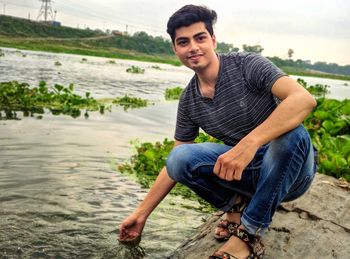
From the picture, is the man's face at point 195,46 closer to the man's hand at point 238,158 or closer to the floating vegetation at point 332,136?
the man's hand at point 238,158

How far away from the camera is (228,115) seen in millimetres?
2854

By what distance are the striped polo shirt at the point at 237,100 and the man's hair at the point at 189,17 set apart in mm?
295

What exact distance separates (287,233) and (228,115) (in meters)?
0.98

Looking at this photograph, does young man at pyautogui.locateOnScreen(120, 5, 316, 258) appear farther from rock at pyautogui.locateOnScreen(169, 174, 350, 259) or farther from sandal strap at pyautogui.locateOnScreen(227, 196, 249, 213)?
rock at pyautogui.locateOnScreen(169, 174, 350, 259)

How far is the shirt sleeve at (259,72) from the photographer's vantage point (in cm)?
263

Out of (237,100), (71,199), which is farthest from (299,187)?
(71,199)

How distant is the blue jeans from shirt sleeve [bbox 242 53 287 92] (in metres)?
0.37

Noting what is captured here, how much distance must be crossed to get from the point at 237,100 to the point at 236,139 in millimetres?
292

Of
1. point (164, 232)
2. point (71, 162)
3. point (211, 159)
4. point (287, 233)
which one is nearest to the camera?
point (211, 159)

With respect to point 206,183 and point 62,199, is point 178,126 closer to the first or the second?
point 206,183

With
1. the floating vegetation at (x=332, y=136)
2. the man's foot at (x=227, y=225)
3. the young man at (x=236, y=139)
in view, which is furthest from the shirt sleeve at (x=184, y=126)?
the floating vegetation at (x=332, y=136)

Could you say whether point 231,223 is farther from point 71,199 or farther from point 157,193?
point 71,199

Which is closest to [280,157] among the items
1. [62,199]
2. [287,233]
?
[287,233]

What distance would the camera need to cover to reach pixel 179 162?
8.94ft
